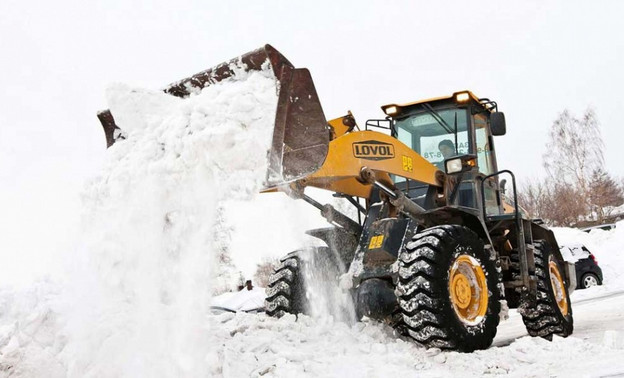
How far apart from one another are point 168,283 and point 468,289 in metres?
2.85

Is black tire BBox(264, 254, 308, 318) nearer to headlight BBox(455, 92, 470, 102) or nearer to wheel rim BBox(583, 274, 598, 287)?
headlight BBox(455, 92, 470, 102)

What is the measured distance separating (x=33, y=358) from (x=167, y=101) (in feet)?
6.98

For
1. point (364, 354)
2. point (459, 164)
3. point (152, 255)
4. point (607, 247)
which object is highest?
point (459, 164)

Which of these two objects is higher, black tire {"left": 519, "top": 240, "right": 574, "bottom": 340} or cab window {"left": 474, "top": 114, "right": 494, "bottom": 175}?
cab window {"left": 474, "top": 114, "right": 494, "bottom": 175}

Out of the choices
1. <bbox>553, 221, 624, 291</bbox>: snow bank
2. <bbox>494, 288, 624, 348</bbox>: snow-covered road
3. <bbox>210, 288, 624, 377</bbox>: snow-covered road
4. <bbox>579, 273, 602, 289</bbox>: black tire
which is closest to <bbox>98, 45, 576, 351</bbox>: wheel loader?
<bbox>210, 288, 624, 377</bbox>: snow-covered road

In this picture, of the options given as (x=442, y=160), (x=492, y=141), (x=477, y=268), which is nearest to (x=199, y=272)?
(x=477, y=268)

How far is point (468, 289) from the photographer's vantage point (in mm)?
5594

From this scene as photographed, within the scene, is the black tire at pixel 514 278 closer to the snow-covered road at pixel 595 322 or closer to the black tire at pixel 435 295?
the snow-covered road at pixel 595 322

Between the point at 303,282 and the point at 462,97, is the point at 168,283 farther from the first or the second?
the point at 462,97

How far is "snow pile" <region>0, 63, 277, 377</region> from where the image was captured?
3850 mm

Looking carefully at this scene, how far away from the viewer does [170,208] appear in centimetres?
423

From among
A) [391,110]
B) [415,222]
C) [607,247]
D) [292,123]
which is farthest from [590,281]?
[292,123]

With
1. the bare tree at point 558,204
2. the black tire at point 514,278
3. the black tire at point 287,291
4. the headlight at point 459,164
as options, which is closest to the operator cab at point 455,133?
the headlight at point 459,164

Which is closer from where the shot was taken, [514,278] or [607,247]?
[514,278]
